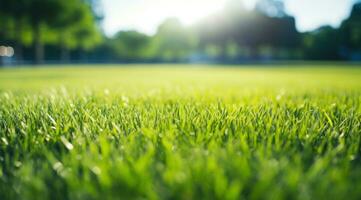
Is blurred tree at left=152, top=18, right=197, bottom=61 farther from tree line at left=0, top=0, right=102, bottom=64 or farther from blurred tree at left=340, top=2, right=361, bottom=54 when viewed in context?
blurred tree at left=340, top=2, right=361, bottom=54

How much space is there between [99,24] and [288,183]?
6812 centimetres

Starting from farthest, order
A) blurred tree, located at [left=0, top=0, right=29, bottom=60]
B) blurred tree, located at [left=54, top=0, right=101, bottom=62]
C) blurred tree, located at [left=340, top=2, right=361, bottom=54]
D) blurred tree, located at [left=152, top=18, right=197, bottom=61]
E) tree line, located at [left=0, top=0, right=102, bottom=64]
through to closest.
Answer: blurred tree, located at [left=152, top=18, right=197, bottom=61] < blurred tree, located at [left=340, top=2, right=361, bottom=54] < blurred tree, located at [left=54, top=0, right=101, bottom=62] < tree line, located at [left=0, top=0, right=102, bottom=64] < blurred tree, located at [left=0, top=0, right=29, bottom=60]

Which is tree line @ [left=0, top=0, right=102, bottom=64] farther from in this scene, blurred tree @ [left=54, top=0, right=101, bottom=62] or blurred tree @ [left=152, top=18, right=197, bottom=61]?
blurred tree @ [left=152, top=18, right=197, bottom=61]

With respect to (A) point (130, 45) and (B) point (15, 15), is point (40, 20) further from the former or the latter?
(A) point (130, 45)

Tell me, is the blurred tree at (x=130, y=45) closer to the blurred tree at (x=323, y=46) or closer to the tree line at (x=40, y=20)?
the tree line at (x=40, y=20)

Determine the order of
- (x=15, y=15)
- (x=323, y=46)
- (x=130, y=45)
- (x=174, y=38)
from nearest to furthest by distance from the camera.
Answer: (x=15, y=15) < (x=323, y=46) < (x=174, y=38) < (x=130, y=45)

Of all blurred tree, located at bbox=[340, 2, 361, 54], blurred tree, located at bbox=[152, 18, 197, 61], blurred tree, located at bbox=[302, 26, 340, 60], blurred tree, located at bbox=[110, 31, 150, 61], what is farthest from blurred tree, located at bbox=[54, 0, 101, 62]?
blurred tree, located at bbox=[302, 26, 340, 60]

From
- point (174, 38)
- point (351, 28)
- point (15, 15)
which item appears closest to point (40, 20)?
point (15, 15)

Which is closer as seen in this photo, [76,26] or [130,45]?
[76,26]

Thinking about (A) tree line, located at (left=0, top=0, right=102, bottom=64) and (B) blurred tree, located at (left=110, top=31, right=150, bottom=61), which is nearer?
(A) tree line, located at (left=0, top=0, right=102, bottom=64)

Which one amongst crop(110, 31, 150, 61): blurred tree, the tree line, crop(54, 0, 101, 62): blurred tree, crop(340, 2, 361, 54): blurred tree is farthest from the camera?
crop(110, 31, 150, 61): blurred tree

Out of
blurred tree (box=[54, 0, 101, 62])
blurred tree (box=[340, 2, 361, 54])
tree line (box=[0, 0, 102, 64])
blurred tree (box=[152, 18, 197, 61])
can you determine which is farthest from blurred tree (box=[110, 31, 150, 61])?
blurred tree (box=[340, 2, 361, 54])

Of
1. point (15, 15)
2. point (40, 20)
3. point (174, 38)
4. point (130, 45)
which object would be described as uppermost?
point (174, 38)

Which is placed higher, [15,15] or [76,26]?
[15,15]
